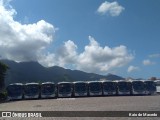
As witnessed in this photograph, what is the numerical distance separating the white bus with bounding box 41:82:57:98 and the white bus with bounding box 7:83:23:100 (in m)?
3.95

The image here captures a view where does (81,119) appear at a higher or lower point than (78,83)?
lower

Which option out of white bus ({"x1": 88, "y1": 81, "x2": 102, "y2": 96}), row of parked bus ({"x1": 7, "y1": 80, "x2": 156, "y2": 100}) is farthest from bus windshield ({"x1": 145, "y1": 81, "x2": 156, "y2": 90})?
white bus ({"x1": 88, "y1": 81, "x2": 102, "y2": 96})

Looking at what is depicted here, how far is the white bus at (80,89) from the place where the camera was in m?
63.1

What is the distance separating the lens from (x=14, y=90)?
6050 cm

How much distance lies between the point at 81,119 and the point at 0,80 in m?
56.7

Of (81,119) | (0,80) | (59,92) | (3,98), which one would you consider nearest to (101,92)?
(59,92)

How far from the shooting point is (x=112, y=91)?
6475 centimetres

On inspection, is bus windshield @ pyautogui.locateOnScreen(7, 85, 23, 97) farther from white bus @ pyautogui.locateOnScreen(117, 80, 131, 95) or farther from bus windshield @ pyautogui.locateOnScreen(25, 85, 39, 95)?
white bus @ pyautogui.locateOnScreen(117, 80, 131, 95)

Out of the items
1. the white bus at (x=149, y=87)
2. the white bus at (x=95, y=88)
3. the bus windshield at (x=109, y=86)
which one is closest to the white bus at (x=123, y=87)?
the bus windshield at (x=109, y=86)

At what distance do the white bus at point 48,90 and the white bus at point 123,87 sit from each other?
12.3 m

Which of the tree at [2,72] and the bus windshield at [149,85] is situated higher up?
the tree at [2,72]

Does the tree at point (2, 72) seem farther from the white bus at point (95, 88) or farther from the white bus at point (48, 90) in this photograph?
the white bus at point (95, 88)

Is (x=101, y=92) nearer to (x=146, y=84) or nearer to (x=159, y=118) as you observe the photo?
(x=146, y=84)

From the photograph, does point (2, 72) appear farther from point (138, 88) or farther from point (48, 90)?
point (138, 88)
